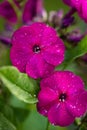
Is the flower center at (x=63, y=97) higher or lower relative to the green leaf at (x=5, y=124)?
higher

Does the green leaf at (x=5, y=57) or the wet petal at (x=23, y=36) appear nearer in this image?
the wet petal at (x=23, y=36)

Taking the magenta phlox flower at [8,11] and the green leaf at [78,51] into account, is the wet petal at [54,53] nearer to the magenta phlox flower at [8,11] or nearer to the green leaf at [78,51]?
the green leaf at [78,51]

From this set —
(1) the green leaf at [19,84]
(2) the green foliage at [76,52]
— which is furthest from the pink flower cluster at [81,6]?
(1) the green leaf at [19,84]

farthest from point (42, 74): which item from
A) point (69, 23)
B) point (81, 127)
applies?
point (69, 23)

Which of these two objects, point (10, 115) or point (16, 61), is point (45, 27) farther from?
point (10, 115)

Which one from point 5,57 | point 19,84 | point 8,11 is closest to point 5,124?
point 19,84

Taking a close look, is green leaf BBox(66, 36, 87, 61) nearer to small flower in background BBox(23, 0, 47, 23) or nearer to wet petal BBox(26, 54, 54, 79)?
wet petal BBox(26, 54, 54, 79)

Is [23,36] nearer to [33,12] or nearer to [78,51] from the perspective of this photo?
[78,51]
